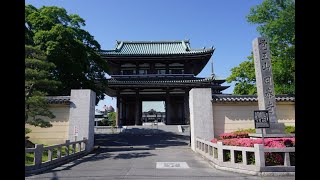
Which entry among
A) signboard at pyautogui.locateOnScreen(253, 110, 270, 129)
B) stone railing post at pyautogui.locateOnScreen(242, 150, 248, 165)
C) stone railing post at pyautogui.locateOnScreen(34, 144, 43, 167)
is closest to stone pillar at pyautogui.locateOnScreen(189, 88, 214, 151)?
signboard at pyautogui.locateOnScreen(253, 110, 270, 129)

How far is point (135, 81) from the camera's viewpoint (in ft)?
99.5

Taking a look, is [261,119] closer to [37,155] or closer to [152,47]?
[37,155]

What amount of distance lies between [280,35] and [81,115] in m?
14.9

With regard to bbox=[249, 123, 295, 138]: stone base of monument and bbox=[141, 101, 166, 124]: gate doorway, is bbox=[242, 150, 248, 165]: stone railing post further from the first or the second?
bbox=[141, 101, 166, 124]: gate doorway

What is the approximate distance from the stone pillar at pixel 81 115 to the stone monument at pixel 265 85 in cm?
958

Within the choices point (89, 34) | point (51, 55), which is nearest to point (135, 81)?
point (89, 34)

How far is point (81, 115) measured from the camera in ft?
47.4

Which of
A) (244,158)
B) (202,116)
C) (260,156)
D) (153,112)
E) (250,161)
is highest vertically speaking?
(153,112)

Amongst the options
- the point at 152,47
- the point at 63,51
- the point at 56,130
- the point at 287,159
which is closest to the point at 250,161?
the point at 287,159

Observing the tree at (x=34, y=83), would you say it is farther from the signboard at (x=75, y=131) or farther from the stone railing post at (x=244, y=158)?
the stone railing post at (x=244, y=158)

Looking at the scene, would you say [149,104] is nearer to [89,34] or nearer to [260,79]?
[89,34]

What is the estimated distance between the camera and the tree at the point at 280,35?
16.9 metres
